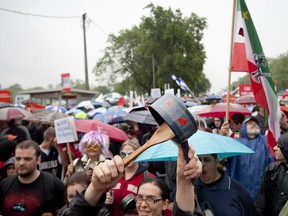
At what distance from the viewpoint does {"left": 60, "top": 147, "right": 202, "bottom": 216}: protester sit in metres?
1.25

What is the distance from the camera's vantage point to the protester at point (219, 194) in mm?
2752

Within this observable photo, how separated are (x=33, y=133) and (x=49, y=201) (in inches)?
194

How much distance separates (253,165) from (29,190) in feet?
9.50

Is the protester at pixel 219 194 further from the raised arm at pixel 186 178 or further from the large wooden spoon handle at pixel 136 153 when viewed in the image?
the large wooden spoon handle at pixel 136 153

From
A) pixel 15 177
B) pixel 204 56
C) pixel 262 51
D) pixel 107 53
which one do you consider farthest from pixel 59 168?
pixel 107 53

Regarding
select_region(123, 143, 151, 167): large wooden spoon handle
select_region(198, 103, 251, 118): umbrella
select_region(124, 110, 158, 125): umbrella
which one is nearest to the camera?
select_region(123, 143, 151, 167): large wooden spoon handle

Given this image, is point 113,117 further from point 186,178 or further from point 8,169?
point 186,178

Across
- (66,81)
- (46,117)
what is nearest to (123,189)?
(46,117)

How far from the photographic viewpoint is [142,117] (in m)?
6.52

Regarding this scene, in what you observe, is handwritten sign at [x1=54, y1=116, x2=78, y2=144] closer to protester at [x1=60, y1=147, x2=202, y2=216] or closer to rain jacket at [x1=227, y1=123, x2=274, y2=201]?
rain jacket at [x1=227, y1=123, x2=274, y2=201]

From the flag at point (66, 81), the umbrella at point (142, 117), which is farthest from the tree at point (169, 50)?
the umbrella at point (142, 117)

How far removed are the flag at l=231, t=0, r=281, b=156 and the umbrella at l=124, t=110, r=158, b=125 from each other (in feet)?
7.61

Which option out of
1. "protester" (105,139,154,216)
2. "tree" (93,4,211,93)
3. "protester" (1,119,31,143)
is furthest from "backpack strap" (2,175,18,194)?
"tree" (93,4,211,93)

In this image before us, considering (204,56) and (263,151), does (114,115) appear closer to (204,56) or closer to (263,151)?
(263,151)
